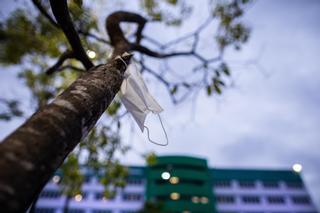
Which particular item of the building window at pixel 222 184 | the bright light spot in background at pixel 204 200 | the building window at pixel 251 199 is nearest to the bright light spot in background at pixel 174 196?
the bright light spot in background at pixel 204 200

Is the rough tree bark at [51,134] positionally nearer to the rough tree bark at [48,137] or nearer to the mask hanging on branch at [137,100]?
the rough tree bark at [48,137]

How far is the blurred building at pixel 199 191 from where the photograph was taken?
32.2 m

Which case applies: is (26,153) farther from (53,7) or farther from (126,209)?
(126,209)

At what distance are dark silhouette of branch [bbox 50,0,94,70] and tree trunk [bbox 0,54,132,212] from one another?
66 cm

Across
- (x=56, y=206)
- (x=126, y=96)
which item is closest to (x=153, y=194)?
(x=56, y=206)

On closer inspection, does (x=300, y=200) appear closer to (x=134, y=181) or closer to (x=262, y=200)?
(x=262, y=200)

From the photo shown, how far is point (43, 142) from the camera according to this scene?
888 millimetres

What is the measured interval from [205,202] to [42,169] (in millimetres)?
36250

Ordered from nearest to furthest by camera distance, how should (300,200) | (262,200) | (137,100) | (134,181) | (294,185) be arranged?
(137,100)
(262,200)
(300,200)
(134,181)
(294,185)

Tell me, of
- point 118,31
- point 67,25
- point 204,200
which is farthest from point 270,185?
point 67,25

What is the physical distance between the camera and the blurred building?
32.2m

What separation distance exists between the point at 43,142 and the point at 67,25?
4.66 ft

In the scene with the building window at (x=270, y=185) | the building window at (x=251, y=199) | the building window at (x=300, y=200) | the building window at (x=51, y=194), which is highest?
the building window at (x=270, y=185)

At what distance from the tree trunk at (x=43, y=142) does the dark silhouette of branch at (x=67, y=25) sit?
0.66 metres
